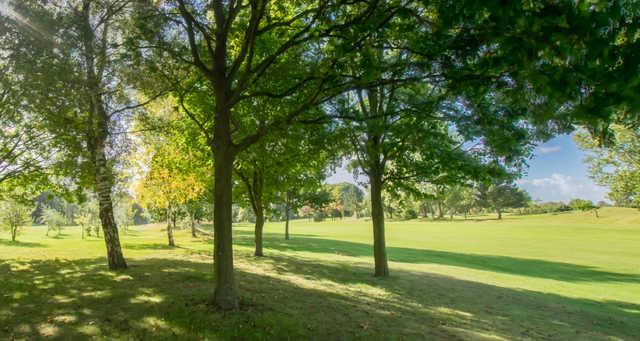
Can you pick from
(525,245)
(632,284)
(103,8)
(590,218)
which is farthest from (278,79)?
(590,218)

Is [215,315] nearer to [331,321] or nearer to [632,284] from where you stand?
[331,321]

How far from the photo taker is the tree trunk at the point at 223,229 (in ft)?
26.9

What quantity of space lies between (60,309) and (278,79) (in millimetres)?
8261

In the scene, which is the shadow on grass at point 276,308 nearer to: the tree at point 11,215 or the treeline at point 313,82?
the treeline at point 313,82

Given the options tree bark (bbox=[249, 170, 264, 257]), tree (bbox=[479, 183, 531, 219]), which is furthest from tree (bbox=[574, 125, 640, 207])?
tree (bbox=[479, 183, 531, 219])

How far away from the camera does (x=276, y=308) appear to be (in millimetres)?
8633

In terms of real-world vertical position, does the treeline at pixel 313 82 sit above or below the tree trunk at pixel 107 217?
above

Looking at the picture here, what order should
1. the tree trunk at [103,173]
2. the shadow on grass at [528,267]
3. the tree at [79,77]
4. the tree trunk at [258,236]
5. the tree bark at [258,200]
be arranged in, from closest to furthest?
the tree at [79,77], the tree trunk at [103,173], the tree trunk at [258,236], the tree bark at [258,200], the shadow on grass at [528,267]

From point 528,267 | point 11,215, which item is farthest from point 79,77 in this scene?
point 11,215

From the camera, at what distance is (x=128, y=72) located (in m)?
10.5

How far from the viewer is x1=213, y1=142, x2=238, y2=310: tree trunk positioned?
8.20m

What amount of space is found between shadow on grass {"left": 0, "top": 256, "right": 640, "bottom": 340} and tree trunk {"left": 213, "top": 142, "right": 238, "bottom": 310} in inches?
21.8

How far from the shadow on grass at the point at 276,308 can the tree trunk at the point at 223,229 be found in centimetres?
55

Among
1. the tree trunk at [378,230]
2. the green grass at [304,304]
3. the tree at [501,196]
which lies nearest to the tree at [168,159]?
the green grass at [304,304]
